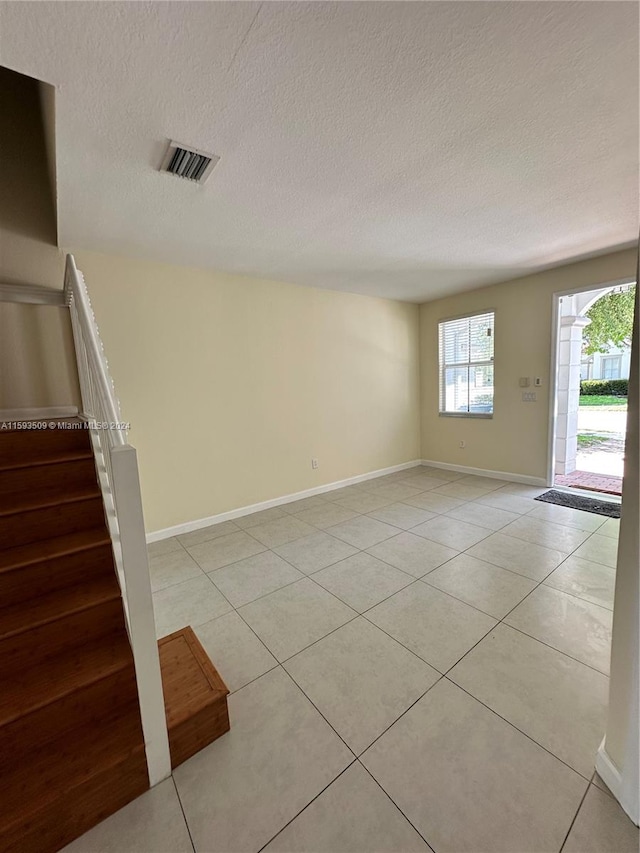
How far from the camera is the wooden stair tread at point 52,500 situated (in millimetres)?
1525

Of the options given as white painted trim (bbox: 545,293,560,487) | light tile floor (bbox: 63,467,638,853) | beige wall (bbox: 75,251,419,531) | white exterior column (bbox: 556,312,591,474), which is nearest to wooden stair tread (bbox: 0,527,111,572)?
light tile floor (bbox: 63,467,638,853)

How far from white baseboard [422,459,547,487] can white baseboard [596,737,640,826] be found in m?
3.49

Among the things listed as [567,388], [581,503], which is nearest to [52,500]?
[581,503]

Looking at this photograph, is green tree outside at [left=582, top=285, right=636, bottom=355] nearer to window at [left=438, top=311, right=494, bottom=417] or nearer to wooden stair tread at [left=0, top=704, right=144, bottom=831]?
window at [left=438, top=311, right=494, bottom=417]

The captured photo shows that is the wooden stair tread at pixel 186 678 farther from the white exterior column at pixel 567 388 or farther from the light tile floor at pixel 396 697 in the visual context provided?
the white exterior column at pixel 567 388

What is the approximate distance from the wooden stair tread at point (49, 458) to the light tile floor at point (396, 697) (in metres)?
1.08

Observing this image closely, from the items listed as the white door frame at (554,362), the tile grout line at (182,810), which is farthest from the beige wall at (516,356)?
the tile grout line at (182,810)

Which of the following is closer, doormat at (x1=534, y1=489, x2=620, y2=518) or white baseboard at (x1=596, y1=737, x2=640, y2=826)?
white baseboard at (x1=596, y1=737, x2=640, y2=826)

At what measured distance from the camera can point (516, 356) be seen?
4.24 meters

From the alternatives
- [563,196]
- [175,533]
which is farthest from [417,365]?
[175,533]

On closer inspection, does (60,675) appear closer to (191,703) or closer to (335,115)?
(191,703)

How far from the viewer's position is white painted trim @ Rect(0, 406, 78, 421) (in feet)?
8.28

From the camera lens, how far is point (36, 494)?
1.72 m

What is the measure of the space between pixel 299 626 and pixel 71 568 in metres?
1.19
